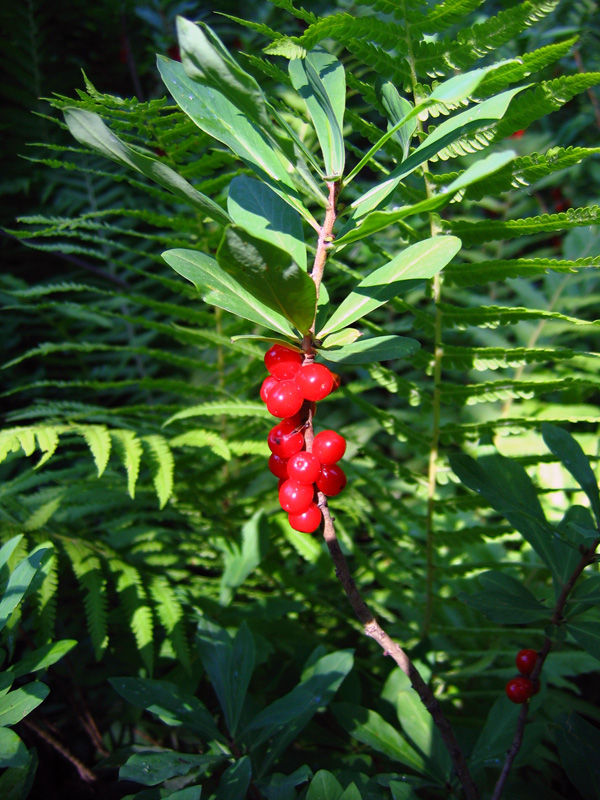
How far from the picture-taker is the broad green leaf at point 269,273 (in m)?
0.49

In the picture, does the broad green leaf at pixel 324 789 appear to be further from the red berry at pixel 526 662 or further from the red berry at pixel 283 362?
the red berry at pixel 283 362

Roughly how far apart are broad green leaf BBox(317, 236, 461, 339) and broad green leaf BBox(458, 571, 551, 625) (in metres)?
0.42

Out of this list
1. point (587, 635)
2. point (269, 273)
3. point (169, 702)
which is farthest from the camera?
point (169, 702)

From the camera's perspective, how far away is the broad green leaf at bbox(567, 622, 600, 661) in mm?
724

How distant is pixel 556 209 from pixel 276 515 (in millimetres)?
2221

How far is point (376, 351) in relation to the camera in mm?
602

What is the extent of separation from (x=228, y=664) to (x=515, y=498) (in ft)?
1.78

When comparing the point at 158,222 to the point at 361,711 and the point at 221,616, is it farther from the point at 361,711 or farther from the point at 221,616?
the point at 361,711

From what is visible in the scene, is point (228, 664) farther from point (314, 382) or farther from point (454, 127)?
point (454, 127)

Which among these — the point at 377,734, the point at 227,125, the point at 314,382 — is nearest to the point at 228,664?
the point at 377,734

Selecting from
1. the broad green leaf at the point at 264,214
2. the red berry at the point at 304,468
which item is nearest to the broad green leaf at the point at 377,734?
the red berry at the point at 304,468

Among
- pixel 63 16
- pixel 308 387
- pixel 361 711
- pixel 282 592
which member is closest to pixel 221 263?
pixel 308 387

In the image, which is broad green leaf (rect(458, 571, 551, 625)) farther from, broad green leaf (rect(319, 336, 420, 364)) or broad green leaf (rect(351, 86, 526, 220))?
broad green leaf (rect(351, 86, 526, 220))

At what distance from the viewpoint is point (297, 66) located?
0.66m
